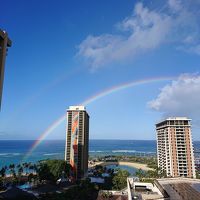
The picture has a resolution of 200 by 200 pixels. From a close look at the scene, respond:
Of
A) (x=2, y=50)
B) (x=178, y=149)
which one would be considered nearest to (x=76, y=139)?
(x=178, y=149)

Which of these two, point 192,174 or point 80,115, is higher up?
point 80,115

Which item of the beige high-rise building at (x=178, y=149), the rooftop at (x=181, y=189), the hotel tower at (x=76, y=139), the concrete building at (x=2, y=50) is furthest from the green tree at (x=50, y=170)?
the concrete building at (x=2, y=50)

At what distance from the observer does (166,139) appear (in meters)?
94.7

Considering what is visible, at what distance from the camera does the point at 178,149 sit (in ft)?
295

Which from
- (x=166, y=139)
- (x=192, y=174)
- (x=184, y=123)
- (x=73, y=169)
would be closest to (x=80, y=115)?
(x=73, y=169)

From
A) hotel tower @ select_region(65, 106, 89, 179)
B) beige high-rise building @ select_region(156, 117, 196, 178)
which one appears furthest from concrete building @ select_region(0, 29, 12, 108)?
beige high-rise building @ select_region(156, 117, 196, 178)

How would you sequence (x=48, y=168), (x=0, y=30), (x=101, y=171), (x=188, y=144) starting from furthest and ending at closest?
(x=101, y=171), (x=188, y=144), (x=48, y=168), (x=0, y=30)

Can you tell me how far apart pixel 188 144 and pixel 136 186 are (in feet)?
181

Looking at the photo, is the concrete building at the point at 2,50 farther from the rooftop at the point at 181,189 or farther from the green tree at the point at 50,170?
the green tree at the point at 50,170

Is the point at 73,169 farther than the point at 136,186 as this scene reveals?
Yes

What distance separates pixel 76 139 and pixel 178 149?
42.7 meters

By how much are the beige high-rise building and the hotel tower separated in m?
36.2

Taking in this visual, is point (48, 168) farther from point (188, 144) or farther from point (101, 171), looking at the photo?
point (188, 144)

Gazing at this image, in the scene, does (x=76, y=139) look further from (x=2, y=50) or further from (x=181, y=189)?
(x=2, y=50)
